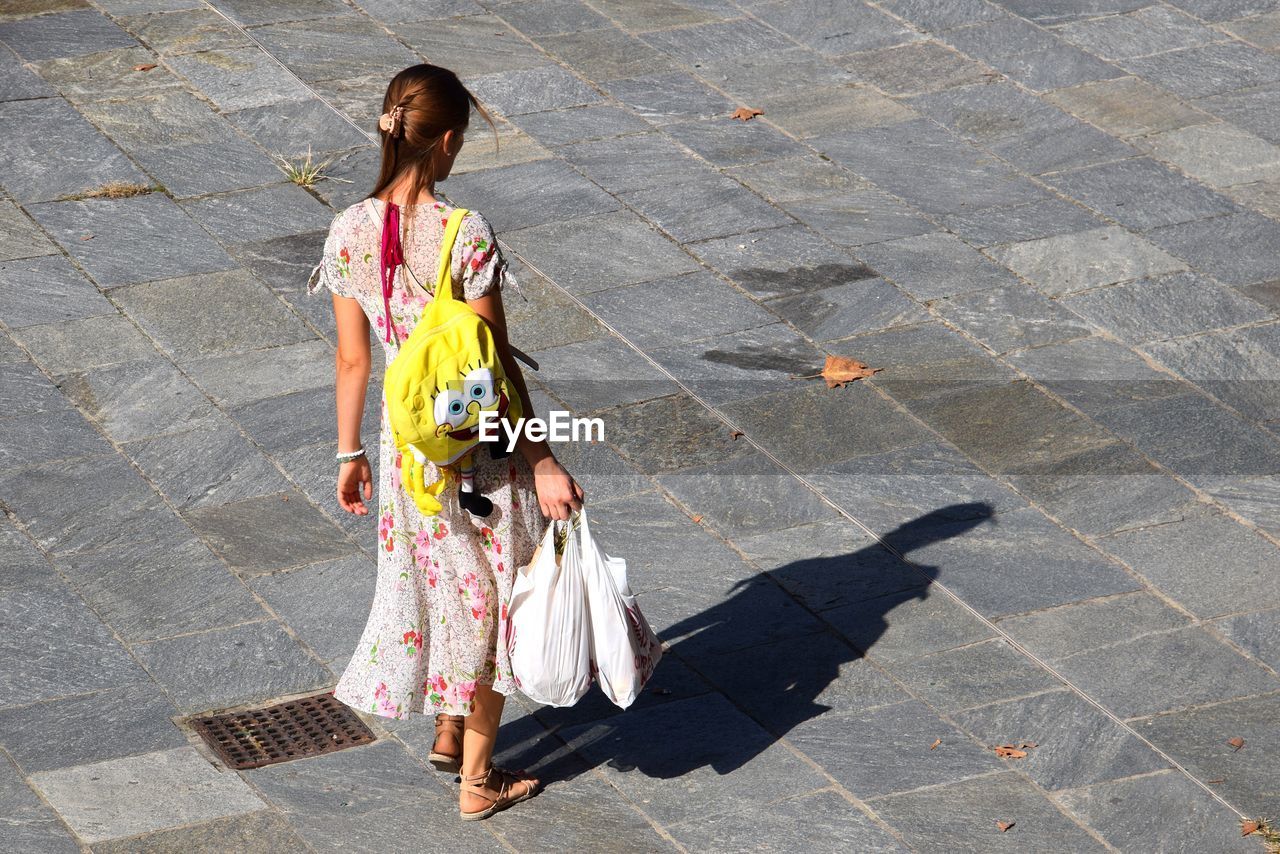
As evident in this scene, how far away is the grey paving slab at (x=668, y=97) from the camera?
9.99 metres

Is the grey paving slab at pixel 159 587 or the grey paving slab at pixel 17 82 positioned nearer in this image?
the grey paving slab at pixel 159 587

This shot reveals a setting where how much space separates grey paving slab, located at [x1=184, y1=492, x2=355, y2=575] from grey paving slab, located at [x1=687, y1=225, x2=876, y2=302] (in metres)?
2.68

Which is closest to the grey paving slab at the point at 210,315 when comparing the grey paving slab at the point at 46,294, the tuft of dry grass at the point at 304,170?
the grey paving slab at the point at 46,294

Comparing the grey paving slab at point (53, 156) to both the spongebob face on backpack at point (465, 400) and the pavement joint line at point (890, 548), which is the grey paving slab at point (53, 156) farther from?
the spongebob face on backpack at point (465, 400)

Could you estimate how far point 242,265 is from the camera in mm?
8250

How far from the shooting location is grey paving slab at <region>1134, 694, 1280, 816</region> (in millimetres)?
5195

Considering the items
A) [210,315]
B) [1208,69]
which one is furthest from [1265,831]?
[1208,69]

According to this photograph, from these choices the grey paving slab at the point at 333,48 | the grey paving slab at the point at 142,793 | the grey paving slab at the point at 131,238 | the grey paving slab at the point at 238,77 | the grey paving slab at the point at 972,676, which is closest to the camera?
the grey paving slab at the point at 142,793

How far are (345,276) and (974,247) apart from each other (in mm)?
4839

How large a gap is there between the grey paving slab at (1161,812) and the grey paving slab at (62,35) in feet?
25.7

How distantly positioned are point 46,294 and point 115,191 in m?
1.11

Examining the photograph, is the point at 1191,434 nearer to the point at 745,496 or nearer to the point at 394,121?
the point at 745,496

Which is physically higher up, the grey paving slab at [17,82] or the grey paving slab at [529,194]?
the grey paving slab at [529,194]

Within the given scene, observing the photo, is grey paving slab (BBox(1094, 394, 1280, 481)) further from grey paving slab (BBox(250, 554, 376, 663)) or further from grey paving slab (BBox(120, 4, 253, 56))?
grey paving slab (BBox(120, 4, 253, 56))
